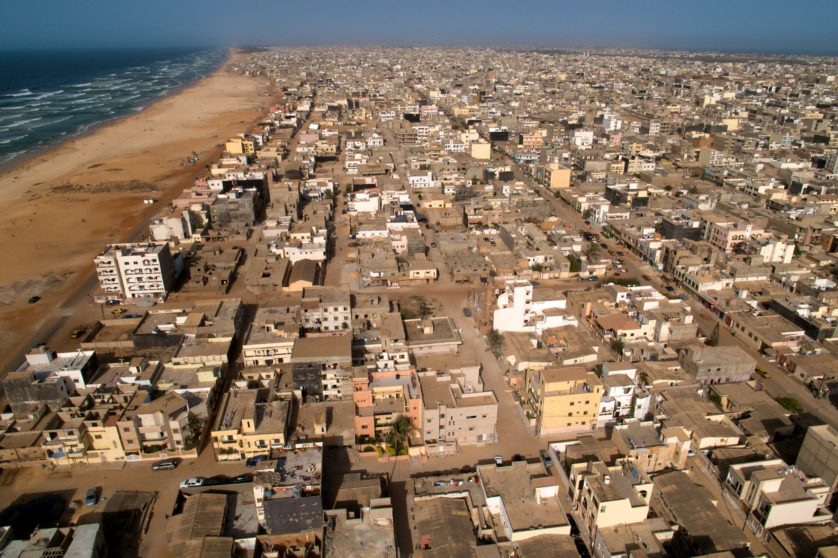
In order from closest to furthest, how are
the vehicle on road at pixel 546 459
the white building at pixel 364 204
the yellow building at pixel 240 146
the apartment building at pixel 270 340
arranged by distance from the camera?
1. the vehicle on road at pixel 546 459
2. the apartment building at pixel 270 340
3. the white building at pixel 364 204
4. the yellow building at pixel 240 146

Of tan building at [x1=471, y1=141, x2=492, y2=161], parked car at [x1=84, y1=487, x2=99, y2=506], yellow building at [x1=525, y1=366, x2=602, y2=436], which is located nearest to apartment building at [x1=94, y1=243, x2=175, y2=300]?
parked car at [x1=84, y1=487, x2=99, y2=506]

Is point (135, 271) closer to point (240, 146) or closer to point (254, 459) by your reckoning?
point (254, 459)

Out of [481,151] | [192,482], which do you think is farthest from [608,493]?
[481,151]

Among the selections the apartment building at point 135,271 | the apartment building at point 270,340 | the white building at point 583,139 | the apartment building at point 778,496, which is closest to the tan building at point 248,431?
the apartment building at point 270,340

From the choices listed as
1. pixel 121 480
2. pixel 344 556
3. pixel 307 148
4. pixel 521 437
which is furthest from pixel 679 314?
pixel 307 148

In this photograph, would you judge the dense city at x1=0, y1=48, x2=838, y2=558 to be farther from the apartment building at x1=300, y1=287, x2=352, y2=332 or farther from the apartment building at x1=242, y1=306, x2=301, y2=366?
the apartment building at x1=300, y1=287, x2=352, y2=332

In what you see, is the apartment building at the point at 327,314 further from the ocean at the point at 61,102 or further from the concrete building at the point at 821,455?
the ocean at the point at 61,102
